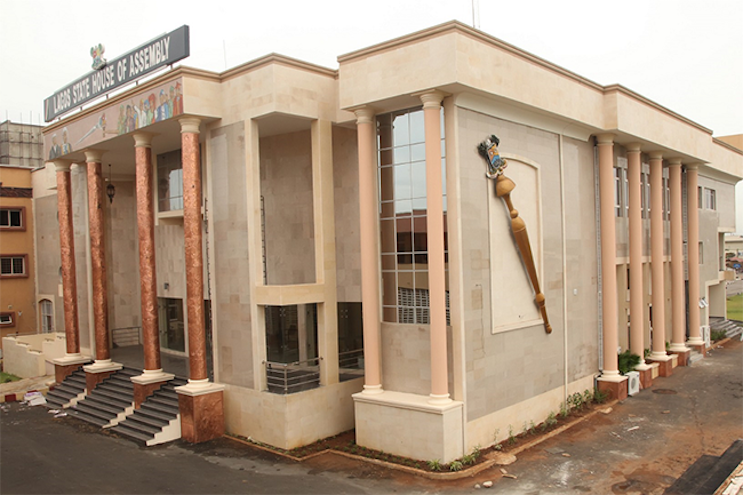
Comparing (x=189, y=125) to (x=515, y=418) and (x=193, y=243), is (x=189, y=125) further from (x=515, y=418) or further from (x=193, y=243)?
(x=515, y=418)

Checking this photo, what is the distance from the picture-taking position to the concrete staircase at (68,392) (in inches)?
834

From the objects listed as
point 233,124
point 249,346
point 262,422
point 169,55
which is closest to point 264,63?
point 233,124

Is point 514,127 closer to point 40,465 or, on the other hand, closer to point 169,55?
point 169,55

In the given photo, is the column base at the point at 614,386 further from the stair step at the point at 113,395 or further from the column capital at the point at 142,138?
the column capital at the point at 142,138

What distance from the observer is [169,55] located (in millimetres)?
17562

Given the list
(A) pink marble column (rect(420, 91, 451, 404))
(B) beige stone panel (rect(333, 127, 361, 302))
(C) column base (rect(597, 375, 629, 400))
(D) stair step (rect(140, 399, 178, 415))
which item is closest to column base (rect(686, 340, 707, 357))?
(C) column base (rect(597, 375, 629, 400))

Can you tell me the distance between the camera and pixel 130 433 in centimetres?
1745

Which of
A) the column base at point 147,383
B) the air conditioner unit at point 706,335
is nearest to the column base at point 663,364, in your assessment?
the air conditioner unit at point 706,335

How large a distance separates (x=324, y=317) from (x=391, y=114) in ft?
18.1

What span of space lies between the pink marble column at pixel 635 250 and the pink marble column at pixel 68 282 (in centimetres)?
1926

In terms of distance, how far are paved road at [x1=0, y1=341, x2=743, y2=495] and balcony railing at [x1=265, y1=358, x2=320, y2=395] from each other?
1.69 m

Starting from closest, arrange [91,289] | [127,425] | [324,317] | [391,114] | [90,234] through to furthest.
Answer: [391,114] < [324,317] < [127,425] < [90,234] < [91,289]

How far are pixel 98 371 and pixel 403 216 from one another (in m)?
12.4

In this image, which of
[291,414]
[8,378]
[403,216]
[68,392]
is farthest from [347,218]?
[8,378]
